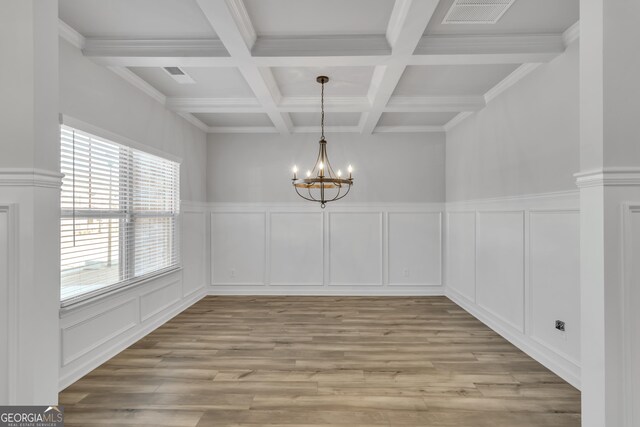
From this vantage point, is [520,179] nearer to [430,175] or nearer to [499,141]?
[499,141]

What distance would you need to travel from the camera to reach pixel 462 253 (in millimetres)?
4746

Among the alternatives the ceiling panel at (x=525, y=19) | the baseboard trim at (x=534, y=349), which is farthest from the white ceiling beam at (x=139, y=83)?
the baseboard trim at (x=534, y=349)

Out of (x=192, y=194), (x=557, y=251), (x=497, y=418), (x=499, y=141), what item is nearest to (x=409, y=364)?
(x=497, y=418)

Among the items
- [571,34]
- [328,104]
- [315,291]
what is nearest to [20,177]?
[328,104]

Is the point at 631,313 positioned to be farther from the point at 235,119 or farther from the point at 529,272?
the point at 235,119

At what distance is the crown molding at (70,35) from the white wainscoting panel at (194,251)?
2382 millimetres

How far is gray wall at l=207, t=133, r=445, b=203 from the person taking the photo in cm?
540

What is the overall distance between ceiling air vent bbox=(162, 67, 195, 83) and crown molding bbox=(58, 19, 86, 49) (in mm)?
706

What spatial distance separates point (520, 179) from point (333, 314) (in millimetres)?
2658

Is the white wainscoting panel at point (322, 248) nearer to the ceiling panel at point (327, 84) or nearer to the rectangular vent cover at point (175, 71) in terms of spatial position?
the ceiling panel at point (327, 84)

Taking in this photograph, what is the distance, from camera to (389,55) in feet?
8.84

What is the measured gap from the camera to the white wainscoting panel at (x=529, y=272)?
2633 mm

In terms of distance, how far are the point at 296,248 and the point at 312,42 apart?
3376 millimetres

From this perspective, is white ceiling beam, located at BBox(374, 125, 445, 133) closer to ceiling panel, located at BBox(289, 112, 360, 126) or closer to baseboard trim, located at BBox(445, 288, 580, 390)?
ceiling panel, located at BBox(289, 112, 360, 126)
